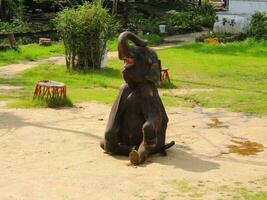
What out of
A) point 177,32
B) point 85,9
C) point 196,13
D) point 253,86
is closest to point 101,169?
point 253,86

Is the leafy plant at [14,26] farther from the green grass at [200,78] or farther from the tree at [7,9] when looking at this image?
the green grass at [200,78]

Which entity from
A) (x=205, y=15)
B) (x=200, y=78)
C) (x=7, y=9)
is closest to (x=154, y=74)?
(x=200, y=78)

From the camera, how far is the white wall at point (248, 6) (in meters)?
28.9

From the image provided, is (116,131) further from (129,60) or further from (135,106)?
(129,60)

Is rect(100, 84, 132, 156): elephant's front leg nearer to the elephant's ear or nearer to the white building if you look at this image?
the elephant's ear

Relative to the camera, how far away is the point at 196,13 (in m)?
33.6

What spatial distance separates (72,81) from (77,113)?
4.75m

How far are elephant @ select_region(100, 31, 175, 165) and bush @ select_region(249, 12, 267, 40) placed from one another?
17.2 meters

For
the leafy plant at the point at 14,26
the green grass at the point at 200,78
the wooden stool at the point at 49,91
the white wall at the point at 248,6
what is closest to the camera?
the wooden stool at the point at 49,91

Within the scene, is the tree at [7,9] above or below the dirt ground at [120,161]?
→ above

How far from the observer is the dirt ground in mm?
7430

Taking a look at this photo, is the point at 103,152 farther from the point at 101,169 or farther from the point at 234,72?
the point at 234,72

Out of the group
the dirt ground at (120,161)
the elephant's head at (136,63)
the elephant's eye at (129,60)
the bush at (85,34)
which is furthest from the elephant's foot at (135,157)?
the bush at (85,34)

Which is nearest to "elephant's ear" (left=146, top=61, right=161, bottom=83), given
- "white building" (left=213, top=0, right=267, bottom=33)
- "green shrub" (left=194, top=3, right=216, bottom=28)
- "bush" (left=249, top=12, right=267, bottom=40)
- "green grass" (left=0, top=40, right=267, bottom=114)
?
"green grass" (left=0, top=40, right=267, bottom=114)
